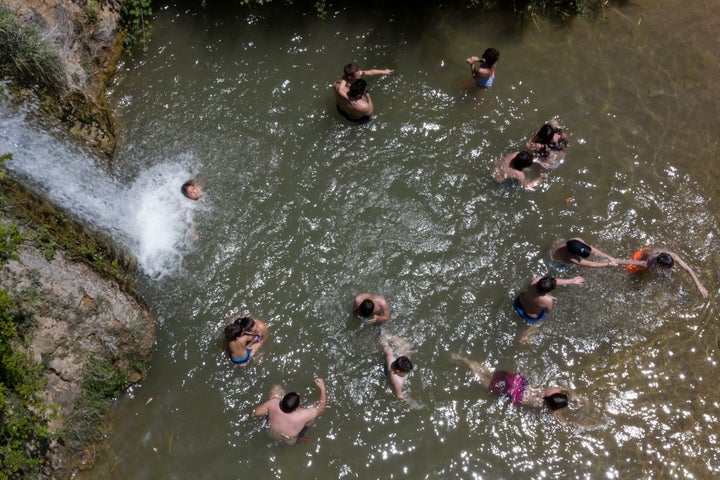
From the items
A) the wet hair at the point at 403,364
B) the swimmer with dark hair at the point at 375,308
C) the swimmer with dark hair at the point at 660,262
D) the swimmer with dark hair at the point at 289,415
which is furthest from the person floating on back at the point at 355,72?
the swimmer with dark hair at the point at 660,262

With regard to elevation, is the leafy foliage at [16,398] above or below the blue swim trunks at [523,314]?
above

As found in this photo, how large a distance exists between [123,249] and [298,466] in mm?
4561

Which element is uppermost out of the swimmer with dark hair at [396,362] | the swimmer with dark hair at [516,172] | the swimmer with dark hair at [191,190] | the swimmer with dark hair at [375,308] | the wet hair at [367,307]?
the swimmer with dark hair at [191,190]

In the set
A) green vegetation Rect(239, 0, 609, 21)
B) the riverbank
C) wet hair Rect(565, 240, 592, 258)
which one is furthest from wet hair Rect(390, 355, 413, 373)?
green vegetation Rect(239, 0, 609, 21)

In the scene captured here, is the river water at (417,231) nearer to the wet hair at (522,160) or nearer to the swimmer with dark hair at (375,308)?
the swimmer with dark hair at (375,308)

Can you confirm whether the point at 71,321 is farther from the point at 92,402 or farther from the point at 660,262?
the point at 660,262

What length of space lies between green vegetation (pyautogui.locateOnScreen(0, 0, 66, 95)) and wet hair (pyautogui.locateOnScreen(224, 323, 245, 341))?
5058 millimetres

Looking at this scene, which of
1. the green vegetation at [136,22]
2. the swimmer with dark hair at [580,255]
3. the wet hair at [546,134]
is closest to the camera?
the swimmer with dark hair at [580,255]

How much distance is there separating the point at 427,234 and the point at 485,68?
10.8 feet

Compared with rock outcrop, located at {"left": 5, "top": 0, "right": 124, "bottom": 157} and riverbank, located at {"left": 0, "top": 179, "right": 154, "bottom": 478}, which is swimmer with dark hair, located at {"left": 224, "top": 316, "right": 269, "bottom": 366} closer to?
riverbank, located at {"left": 0, "top": 179, "right": 154, "bottom": 478}

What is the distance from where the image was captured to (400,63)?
9984 millimetres

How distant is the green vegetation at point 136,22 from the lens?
978 cm

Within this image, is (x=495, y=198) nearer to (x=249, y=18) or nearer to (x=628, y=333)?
(x=628, y=333)

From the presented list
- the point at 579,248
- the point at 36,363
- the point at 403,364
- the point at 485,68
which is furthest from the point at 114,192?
the point at 579,248
